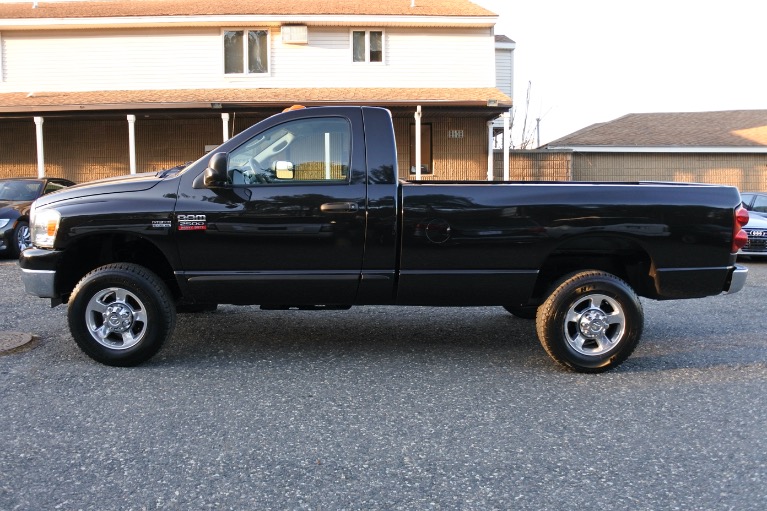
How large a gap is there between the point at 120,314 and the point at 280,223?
140cm

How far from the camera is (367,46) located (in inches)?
834

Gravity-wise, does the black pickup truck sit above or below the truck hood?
below

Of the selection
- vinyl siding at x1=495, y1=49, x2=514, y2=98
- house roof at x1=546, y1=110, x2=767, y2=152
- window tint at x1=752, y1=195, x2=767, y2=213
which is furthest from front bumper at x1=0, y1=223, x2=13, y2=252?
house roof at x1=546, y1=110, x2=767, y2=152

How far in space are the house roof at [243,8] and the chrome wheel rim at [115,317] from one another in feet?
56.6

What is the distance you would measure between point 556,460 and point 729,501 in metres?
0.82

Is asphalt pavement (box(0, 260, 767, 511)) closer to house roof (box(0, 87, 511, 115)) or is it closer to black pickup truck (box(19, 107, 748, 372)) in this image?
black pickup truck (box(19, 107, 748, 372))

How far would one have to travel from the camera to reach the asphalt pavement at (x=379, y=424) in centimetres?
323

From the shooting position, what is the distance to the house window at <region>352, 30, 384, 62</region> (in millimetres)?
21219

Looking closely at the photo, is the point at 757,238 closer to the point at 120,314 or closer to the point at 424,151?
the point at 424,151

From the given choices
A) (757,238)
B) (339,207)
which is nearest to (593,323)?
(339,207)

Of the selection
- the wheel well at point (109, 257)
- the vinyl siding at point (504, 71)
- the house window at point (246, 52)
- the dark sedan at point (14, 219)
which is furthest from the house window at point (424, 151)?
the wheel well at point (109, 257)

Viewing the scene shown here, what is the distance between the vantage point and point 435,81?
21.3 m

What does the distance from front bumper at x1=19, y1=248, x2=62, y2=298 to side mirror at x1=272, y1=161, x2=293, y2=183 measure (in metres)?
1.73

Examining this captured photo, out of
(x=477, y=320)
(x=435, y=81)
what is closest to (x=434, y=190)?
(x=477, y=320)
